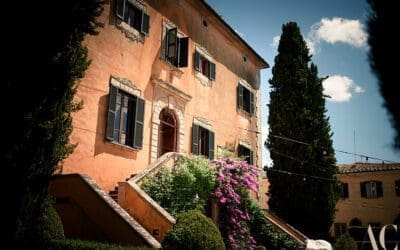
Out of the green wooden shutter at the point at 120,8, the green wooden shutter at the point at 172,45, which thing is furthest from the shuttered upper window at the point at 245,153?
the green wooden shutter at the point at 120,8

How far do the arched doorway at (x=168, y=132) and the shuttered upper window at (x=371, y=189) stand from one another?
916 inches

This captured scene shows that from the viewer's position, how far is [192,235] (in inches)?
313

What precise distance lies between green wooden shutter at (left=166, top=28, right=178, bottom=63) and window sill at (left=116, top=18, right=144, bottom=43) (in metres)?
1.45

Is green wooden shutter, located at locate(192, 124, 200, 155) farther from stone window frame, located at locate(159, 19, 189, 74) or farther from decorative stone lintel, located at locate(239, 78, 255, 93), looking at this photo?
decorative stone lintel, located at locate(239, 78, 255, 93)

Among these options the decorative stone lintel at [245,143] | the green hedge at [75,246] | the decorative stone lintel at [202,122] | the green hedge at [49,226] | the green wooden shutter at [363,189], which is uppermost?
the decorative stone lintel at [202,122]

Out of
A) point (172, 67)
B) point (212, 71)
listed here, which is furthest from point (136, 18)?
point (212, 71)

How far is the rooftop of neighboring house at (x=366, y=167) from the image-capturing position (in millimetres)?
31189

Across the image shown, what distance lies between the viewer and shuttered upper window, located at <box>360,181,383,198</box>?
102ft

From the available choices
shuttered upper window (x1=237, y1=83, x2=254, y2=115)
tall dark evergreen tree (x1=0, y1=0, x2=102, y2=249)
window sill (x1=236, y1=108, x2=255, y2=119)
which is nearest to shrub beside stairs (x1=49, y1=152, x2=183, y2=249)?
tall dark evergreen tree (x1=0, y1=0, x2=102, y2=249)

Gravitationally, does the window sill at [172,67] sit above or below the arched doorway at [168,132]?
above

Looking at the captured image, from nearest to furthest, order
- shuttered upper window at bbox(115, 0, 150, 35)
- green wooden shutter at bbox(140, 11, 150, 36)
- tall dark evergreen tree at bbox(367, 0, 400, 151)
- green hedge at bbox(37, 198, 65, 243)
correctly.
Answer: tall dark evergreen tree at bbox(367, 0, 400, 151) → green hedge at bbox(37, 198, 65, 243) → shuttered upper window at bbox(115, 0, 150, 35) → green wooden shutter at bbox(140, 11, 150, 36)

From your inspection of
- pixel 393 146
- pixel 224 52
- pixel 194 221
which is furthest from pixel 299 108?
pixel 393 146

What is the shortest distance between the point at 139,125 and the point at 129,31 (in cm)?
341

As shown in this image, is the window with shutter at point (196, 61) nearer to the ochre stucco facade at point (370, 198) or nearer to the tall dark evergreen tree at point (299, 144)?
the tall dark evergreen tree at point (299, 144)
